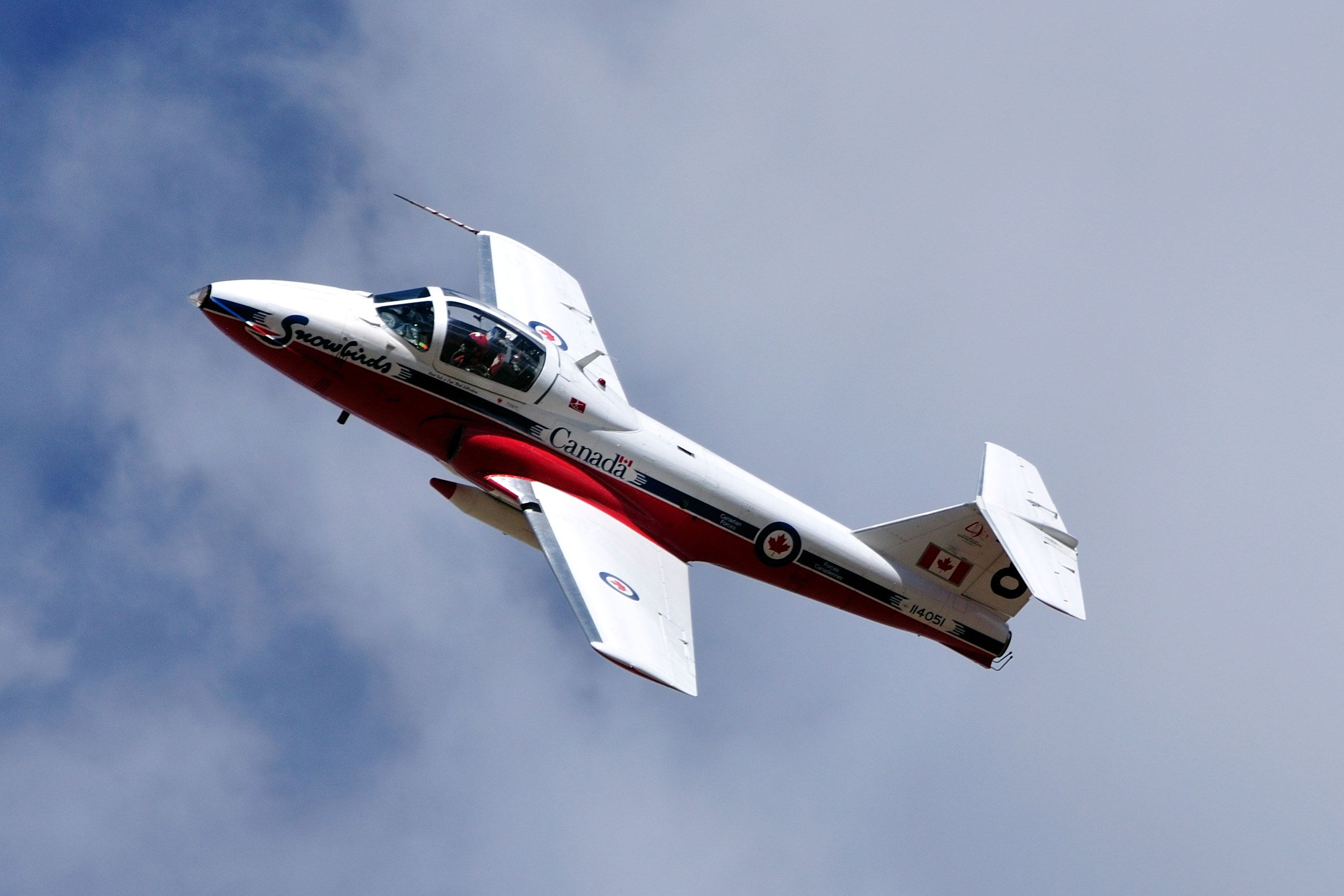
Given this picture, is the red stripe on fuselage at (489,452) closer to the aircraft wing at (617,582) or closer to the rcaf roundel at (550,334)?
the aircraft wing at (617,582)

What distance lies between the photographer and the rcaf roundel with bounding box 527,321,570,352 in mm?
26703

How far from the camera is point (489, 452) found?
2362cm

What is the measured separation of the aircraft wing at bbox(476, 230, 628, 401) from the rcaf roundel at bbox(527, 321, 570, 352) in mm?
18

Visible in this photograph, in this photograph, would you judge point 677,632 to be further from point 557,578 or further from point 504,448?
point 504,448

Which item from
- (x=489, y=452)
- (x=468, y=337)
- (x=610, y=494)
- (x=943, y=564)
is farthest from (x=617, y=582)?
(x=943, y=564)

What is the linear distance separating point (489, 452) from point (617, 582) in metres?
2.94

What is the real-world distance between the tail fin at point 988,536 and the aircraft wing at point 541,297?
5591 millimetres

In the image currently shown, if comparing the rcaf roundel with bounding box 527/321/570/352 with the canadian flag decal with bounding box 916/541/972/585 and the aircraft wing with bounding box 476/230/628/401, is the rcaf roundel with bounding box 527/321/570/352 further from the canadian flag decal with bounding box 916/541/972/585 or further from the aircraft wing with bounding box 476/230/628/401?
the canadian flag decal with bounding box 916/541/972/585

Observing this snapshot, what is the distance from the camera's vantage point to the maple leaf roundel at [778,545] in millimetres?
25344

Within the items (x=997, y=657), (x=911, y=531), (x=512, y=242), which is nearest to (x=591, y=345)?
(x=512, y=242)

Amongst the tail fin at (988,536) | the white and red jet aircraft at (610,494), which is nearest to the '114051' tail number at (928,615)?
the white and red jet aircraft at (610,494)

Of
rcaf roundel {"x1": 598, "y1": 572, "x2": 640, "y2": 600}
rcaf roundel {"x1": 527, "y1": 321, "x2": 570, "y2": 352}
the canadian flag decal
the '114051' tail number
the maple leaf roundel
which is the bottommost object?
rcaf roundel {"x1": 598, "y1": 572, "x2": 640, "y2": 600}

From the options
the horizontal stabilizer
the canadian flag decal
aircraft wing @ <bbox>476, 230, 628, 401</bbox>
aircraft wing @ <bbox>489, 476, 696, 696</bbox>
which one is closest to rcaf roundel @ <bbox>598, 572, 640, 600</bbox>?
aircraft wing @ <bbox>489, 476, 696, 696</bbox>

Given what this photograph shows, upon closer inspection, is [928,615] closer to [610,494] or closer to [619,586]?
[610,494]
